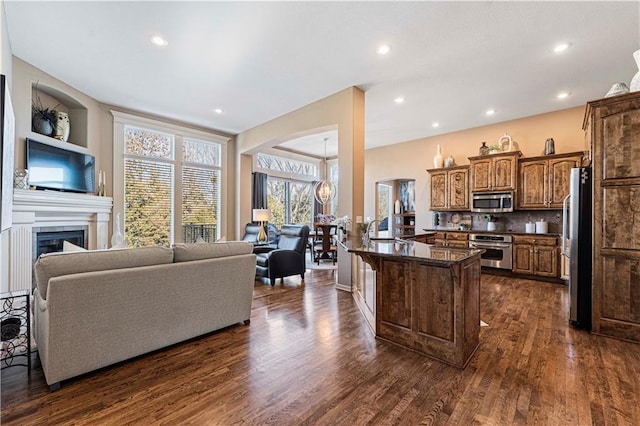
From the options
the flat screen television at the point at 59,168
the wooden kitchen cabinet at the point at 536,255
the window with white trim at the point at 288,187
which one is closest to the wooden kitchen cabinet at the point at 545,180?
the wooden kitchen cabinet at the point at 536,255

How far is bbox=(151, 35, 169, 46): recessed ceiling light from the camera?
3338 mm

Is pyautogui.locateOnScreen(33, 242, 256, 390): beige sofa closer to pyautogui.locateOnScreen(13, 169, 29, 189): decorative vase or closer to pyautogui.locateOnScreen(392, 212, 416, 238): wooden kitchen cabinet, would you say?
pyautogui.locateOnScreen(13, 169, 29, 189): decorative vase

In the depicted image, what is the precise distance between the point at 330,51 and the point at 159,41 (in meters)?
2.04

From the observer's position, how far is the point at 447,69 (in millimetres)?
3973

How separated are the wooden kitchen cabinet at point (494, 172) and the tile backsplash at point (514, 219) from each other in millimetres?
757

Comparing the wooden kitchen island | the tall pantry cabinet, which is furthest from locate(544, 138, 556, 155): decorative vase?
the wooden kitchen island

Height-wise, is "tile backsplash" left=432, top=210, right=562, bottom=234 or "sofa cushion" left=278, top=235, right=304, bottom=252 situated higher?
"tile backsplash" left=432, top=210, right=562, bottom=234

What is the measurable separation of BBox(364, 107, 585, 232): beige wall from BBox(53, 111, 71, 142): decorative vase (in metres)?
6.87

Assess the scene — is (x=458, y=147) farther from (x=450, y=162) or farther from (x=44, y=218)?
(x=44, y=218)

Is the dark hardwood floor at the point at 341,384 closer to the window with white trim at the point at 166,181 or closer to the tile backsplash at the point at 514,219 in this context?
the tile backsplash at the point at 514,219

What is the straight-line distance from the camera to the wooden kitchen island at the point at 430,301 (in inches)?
92.4

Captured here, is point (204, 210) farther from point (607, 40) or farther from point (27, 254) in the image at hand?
point (607, 40)

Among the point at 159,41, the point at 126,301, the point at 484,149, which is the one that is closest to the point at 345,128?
Result: the point at 159,41

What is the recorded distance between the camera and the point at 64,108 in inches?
196
